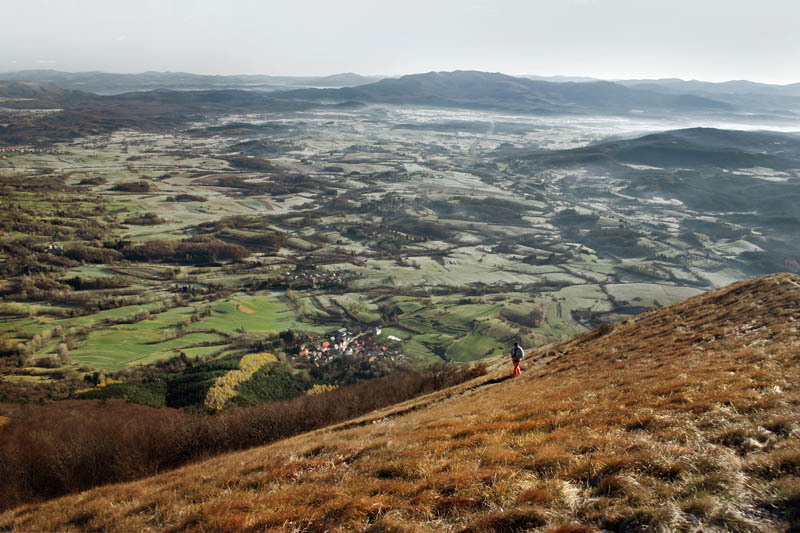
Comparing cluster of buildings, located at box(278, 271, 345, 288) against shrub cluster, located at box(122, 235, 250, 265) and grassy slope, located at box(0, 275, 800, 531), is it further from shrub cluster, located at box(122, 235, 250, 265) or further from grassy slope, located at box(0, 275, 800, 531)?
grassy slope, located at box(0, 275, 800, 531)

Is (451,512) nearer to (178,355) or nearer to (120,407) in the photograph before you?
(120,407)

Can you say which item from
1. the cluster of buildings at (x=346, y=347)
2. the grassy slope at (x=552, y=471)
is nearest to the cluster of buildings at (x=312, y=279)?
the cluster of buildings at (x=346, y=347)

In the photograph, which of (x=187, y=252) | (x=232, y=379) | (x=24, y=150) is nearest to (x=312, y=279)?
(x=187, y=252)

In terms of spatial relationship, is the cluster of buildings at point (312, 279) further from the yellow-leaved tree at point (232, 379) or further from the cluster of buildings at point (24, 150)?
the cluster of buildings at point (24, 150)

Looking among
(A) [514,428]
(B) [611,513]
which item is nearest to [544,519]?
(B) [611,513]

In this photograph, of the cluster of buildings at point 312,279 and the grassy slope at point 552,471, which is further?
the cluster of buildings at point 312,279
